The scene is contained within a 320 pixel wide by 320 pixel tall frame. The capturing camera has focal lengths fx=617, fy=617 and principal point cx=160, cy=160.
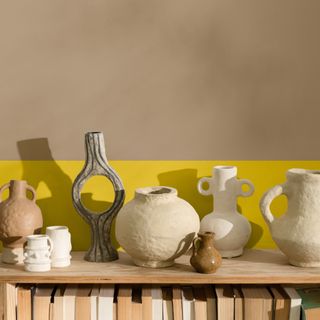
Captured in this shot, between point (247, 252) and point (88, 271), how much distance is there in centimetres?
64

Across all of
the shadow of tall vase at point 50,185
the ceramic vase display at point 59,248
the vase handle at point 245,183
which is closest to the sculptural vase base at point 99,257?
the ceramic vase display at point 59,248

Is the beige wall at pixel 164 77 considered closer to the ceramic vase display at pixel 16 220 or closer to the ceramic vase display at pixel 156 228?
the ceramic vase display at pixel 16 220

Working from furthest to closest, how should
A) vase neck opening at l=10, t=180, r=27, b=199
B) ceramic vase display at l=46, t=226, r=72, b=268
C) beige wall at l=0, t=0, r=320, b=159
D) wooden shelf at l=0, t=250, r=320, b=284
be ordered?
beige wall at l=0, t=0, r=320, b=159, vase neck opening at l=10, t=180, r=27, b=199, ceramic vase display at l=46, t=226, r=72, b=268, wooden shelf at l=0, t=250, r=320, b=284

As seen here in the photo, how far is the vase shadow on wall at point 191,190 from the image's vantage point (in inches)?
96.3

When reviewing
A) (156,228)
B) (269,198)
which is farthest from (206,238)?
(269,198)

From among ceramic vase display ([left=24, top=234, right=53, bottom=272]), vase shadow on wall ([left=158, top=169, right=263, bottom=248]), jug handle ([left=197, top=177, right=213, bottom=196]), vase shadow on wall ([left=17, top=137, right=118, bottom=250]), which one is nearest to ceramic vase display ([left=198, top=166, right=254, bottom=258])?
jug handle ([left=197, top=177, right=213, bottom=196])

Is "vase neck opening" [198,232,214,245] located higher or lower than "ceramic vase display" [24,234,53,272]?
higher

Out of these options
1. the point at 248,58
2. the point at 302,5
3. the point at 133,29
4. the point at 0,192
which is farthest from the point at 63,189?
the point at 302,5

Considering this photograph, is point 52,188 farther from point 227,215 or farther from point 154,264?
point 227,215

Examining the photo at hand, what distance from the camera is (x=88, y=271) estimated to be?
6.93 ft

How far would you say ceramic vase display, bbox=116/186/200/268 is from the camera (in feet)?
6.86

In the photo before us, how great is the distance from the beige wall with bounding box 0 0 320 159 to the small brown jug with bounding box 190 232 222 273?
45 cm

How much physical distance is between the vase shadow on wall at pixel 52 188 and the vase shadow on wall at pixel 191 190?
10.5 inches

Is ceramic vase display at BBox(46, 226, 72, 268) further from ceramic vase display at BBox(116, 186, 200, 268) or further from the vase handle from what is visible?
the vase handle
